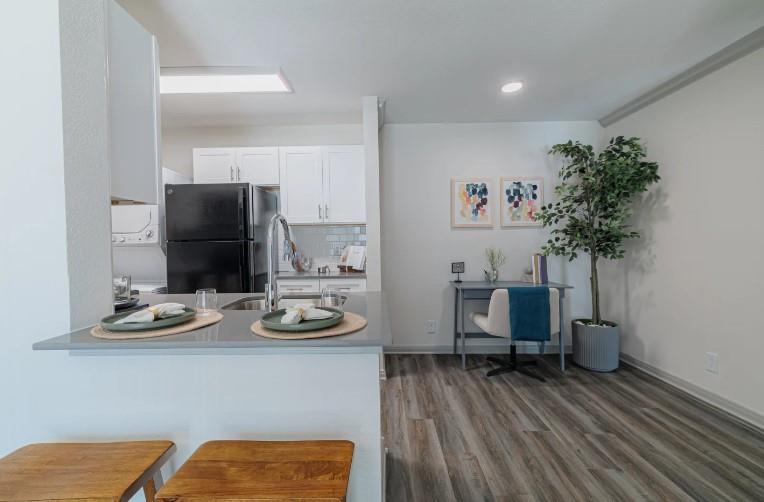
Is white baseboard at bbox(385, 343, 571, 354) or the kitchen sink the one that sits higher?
the kitchen sink

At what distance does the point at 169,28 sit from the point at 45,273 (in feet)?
5.33

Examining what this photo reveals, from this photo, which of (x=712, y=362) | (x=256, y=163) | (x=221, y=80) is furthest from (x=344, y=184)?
(x=712, y=362)

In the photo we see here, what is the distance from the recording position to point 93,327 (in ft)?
4.04

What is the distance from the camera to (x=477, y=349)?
3760 millimetres

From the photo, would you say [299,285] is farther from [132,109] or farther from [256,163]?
[132,109]

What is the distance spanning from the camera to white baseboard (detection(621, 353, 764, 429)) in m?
2.22

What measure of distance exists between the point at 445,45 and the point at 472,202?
1825 mm

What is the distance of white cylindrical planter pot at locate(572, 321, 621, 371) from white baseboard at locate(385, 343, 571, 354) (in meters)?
0.52

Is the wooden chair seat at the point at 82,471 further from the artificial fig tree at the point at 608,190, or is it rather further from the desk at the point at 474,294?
the artificial fig tree at the point at 608,190

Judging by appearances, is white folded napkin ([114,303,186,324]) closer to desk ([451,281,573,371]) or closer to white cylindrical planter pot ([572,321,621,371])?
desk ([451,281,573,371])

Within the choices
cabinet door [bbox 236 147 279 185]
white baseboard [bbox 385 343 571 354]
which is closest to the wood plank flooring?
white baseboard [bbox 385 343 571 354]

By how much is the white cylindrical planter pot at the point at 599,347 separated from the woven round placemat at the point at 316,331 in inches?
110

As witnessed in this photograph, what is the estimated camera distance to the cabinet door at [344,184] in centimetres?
342

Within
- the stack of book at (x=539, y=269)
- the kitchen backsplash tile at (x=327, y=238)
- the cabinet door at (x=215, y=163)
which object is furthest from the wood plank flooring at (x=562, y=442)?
the cabinet door at (x=215, y=163)
